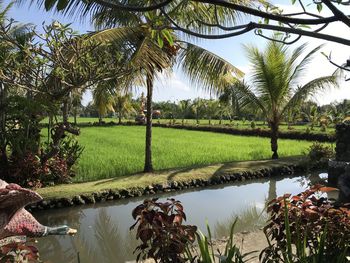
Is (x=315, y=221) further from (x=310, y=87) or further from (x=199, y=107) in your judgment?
(x=199, y=107)

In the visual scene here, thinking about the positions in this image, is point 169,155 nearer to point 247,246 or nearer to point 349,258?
point 247,246

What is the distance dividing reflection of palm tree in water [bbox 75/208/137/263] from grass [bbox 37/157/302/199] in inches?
53.1

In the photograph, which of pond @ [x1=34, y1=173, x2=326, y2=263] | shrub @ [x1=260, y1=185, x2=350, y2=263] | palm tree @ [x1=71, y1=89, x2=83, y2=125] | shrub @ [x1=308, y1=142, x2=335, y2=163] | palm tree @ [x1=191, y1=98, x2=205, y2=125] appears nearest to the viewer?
shrub @ [x1=260, y1=185, x2=350, y2=263]

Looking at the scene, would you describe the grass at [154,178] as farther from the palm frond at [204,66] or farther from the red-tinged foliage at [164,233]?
the red-tinged foliage at [164,233]

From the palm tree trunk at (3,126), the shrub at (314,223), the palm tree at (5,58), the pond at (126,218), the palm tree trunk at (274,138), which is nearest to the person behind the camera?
the shrub at (314,223)

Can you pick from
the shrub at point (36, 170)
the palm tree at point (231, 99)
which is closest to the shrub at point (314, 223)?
the shrub at point (36, 170)

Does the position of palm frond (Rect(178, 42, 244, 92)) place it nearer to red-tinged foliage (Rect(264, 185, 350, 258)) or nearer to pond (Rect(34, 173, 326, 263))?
pond (Rect(34, 173, 326, 263))

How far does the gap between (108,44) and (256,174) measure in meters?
4.66

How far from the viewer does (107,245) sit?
5.06 meters

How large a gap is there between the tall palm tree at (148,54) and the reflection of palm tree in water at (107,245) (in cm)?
298

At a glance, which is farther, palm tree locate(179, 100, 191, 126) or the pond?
palm tree locate(179, 100, 191, 126)

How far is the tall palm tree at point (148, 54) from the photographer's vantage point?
24.5 feet

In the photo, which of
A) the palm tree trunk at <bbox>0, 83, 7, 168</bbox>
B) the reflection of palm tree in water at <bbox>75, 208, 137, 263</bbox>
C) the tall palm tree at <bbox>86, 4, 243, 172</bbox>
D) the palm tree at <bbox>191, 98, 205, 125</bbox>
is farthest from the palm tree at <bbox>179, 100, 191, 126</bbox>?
the reflection of palm tree in water at <bbox>75, 208, 137, 263</bbox>

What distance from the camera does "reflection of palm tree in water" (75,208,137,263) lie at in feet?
15.1
